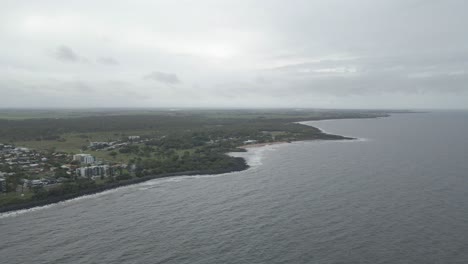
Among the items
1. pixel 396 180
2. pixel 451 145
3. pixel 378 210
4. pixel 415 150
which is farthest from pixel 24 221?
pixel 451 145

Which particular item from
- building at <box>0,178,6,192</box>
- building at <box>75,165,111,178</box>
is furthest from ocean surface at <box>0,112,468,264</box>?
building at <box>0,178,6,192</box>

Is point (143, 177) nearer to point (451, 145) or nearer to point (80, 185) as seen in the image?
point (80, 185)

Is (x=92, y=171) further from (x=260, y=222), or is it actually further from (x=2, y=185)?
(x=260, y=222)

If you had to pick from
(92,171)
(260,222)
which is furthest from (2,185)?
(260,222)

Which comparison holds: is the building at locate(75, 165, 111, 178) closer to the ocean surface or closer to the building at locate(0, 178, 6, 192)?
the ocean surface

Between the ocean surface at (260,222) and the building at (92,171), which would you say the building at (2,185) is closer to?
the ocean surface at (260,222)

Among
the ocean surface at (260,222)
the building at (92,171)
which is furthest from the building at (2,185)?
the building at (92,171)

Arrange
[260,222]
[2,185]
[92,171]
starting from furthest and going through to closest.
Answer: [92,171]
[2,185]
[260,222]
